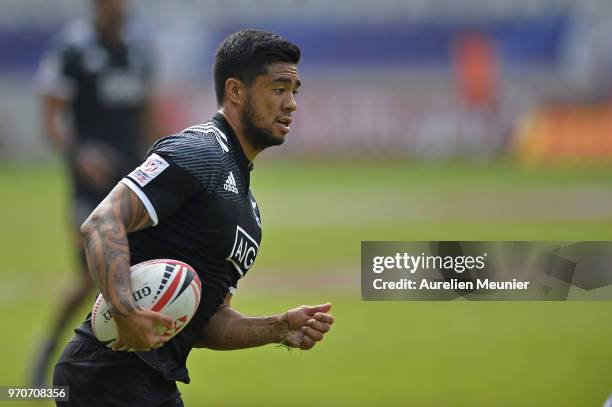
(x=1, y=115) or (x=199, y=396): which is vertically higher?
(x=1, y=115)

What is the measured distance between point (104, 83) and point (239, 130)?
18.1ft

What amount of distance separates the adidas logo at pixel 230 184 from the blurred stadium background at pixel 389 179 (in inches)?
173

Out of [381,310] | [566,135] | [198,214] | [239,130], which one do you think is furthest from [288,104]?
[566,135]

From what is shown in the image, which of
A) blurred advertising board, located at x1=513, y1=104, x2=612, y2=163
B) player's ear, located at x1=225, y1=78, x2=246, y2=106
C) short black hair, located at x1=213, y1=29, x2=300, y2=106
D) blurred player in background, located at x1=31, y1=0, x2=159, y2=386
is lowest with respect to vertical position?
player's ear, located at x1=225, y1=78, x2=246, y2=106

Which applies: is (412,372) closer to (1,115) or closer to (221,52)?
(221,52)

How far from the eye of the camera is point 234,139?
469cm

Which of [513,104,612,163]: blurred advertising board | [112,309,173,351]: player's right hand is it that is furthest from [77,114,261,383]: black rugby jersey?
[513,104,612,163]: blurred advertising board

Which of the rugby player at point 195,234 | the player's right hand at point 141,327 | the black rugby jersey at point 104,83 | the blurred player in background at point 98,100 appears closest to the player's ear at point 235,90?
the rugby player at point 195,234

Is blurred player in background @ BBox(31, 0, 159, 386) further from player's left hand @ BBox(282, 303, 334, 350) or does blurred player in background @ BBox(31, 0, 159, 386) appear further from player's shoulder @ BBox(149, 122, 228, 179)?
player's shoulder @ BBox(149, 122, 228, 179)

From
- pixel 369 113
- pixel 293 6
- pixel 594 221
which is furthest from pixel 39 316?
pixel 293 6

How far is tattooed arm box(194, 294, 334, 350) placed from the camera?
479cm

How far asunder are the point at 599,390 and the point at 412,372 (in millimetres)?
1652

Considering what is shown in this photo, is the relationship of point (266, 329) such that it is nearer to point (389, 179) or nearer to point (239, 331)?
point (239, 331)

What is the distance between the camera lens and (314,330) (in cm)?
479
